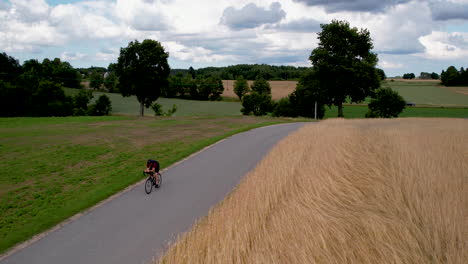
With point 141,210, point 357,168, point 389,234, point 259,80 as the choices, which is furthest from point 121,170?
point 259,80

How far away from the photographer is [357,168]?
7496 mm

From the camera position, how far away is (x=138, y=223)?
9.76 metres

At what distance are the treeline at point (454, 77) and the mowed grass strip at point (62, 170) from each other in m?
99.2

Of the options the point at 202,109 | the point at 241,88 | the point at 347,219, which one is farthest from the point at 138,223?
the point at 241,88

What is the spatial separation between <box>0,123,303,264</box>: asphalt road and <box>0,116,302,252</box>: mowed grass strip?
2.96ft

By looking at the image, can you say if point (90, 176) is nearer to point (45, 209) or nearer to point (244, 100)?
point (45, 209)

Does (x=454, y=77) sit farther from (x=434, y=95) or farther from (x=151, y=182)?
(x=151, y=182)

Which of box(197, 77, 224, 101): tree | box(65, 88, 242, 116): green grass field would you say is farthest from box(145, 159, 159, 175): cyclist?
→ box(197, 77, 224, 101): tree

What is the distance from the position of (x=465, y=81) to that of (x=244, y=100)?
60690 millimetres

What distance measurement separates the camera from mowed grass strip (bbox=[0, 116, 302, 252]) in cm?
1125

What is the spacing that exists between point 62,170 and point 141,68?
42266mm

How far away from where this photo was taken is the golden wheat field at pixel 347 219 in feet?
12.6

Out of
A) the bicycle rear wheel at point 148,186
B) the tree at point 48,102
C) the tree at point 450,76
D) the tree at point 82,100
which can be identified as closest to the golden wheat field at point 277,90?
the tree at point 450,76

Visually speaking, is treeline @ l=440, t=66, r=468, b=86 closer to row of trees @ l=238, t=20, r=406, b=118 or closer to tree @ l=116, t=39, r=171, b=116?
row of trees @ l=238, t=20, r=406, b=118
